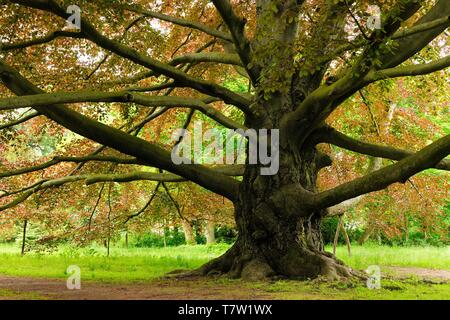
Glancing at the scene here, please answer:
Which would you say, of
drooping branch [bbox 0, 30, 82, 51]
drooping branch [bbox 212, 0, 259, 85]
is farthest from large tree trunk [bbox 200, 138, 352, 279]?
drooping branch [bbox 0, 30, 82, 51]

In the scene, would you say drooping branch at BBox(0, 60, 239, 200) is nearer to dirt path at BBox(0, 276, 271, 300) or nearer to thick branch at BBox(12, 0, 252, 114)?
thick branch at BBox(12, 0, 252, 114)

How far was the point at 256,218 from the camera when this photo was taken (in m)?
8.30

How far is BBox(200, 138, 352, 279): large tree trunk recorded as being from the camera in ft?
26.3

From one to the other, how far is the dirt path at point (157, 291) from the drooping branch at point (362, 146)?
248 cm

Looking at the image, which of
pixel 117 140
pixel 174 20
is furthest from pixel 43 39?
pixel 174 20

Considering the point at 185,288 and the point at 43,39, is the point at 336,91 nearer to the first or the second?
the point at 185,288

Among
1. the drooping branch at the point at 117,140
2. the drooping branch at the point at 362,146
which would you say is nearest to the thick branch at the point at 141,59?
the drooping branch at the point at 117,140

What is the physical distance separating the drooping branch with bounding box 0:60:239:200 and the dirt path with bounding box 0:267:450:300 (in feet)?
4.99

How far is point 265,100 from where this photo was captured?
8.49 m

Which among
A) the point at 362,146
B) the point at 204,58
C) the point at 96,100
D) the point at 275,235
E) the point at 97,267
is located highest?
the point at 204,58

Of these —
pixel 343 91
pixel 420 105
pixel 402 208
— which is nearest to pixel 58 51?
pixel 343 91

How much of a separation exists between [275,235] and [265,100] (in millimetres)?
2044

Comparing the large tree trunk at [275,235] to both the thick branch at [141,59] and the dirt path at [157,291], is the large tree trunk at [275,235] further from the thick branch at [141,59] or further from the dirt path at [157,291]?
the thick branch at [141,59]

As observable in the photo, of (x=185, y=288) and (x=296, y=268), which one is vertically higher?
(x=296, y=268)
